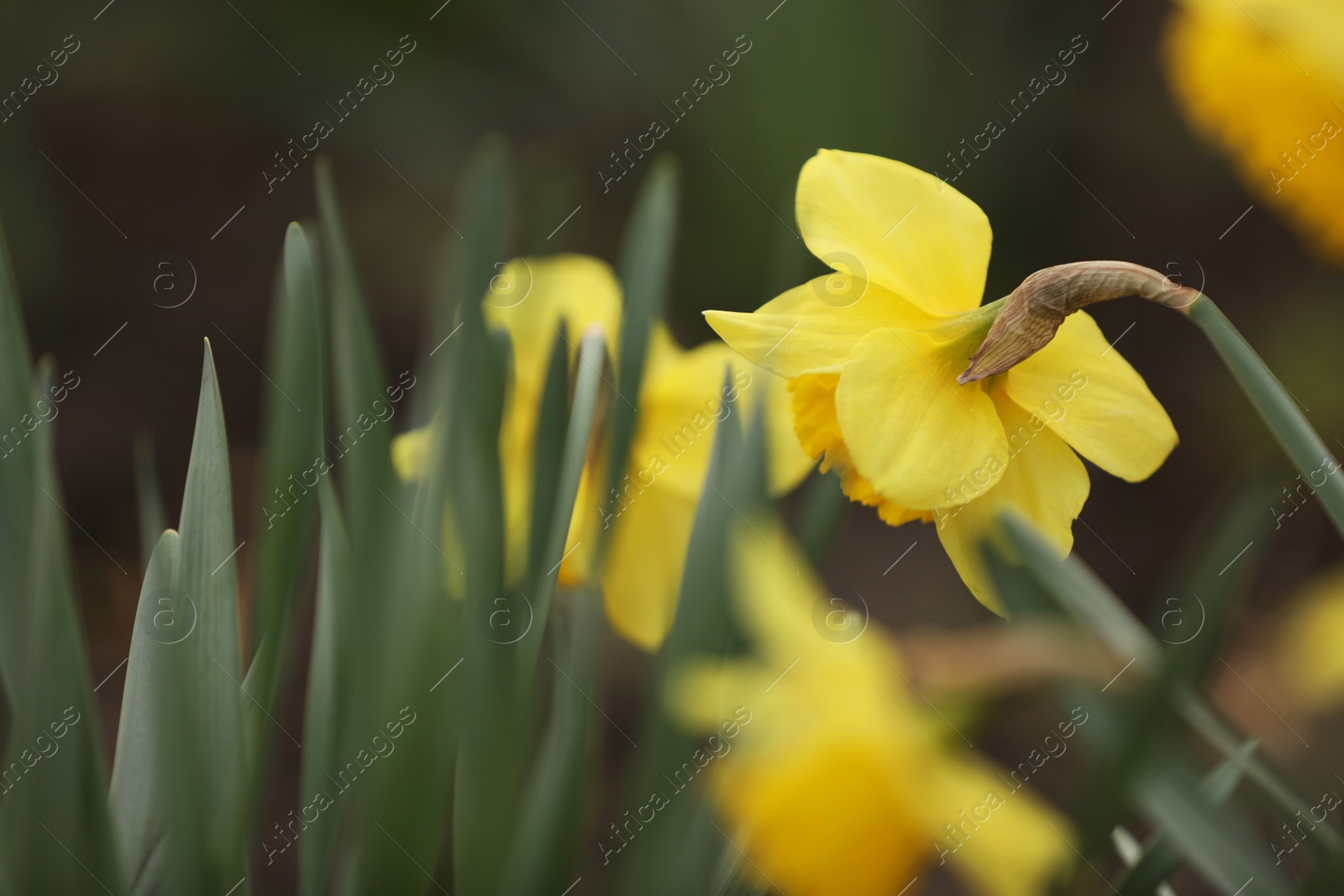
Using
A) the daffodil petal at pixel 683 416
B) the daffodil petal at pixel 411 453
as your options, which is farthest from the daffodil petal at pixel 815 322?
the daffodil petal at pixel 411 453

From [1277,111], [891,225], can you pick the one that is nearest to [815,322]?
[891,225]

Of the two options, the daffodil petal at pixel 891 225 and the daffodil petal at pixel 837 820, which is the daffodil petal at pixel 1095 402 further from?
the daffodil petal at pixel 837 820

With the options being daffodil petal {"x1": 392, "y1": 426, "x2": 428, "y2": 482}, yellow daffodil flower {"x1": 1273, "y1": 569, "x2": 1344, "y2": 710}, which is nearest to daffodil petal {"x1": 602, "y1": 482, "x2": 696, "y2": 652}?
daffodil petal {"x1": 392, "y1": 426, "x2": 428, "y2": 482}

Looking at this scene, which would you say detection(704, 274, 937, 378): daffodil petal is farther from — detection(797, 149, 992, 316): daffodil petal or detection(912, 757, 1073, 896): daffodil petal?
detection(912, 757, 1073, 896): daffodil petal

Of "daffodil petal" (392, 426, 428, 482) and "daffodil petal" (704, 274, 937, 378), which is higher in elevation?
"daffodil petal" (392, 426, 428, 482)

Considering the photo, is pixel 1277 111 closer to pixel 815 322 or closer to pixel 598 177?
pixel 815 322

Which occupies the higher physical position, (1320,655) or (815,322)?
(815,322)
